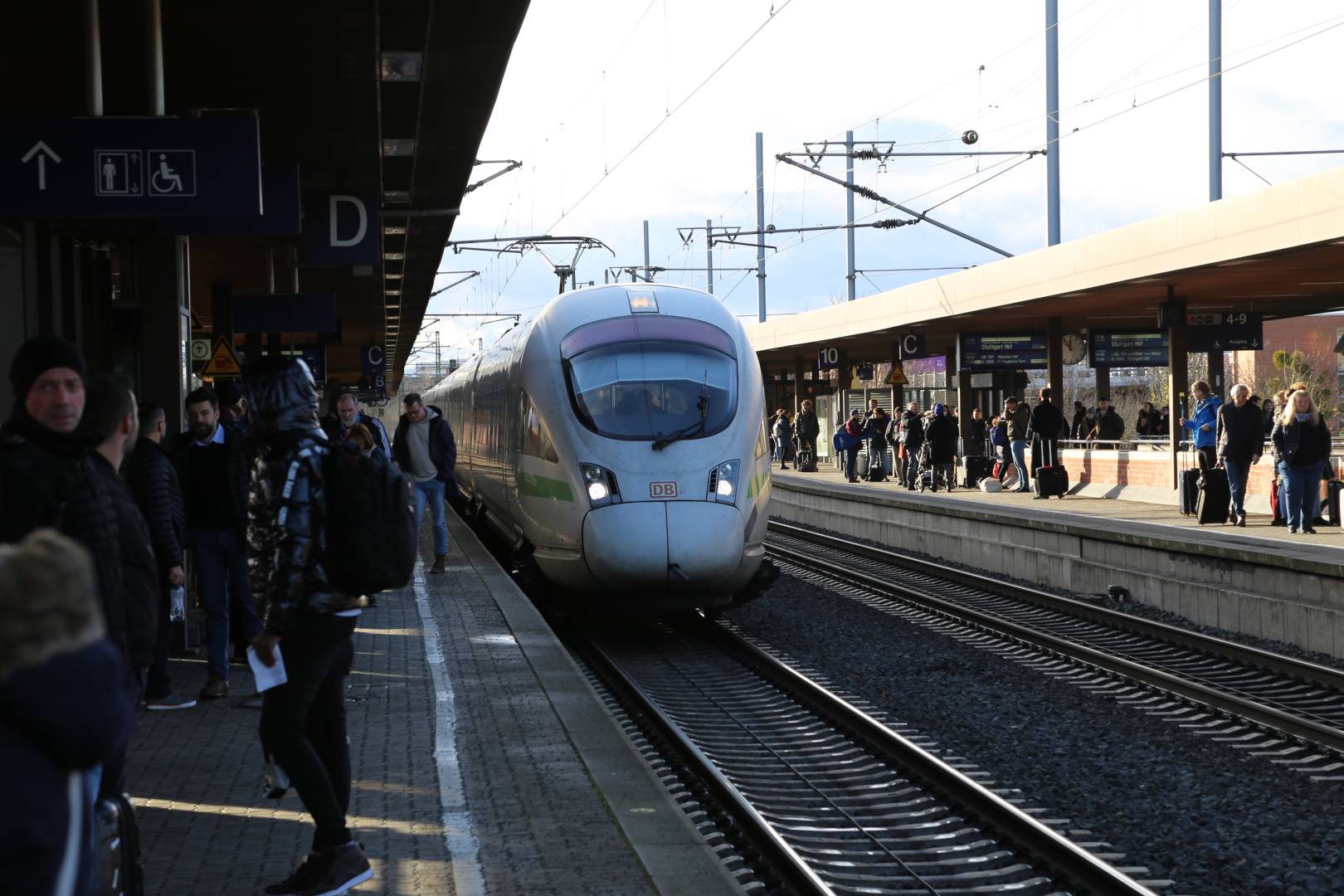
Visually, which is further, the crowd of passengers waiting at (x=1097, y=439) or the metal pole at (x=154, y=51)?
the crowd of passengers waiting at (x=1097, y=439)

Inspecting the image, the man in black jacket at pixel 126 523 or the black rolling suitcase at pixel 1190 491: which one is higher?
the man in black jacket at pixel 126 523

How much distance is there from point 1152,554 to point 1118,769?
646 cm

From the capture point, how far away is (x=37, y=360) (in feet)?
13.3

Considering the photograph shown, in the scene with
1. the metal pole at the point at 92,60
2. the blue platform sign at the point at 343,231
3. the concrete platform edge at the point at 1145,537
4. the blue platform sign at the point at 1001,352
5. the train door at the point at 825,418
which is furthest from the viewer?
the train door at the point at 825,418

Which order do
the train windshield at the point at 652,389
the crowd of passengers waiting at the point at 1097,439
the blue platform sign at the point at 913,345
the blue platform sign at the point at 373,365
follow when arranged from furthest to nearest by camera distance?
1. the blue platform sign at the point at 373,365
2. the blue platform sign at the point at 913,345
3. the crowd of passengers waiting at the point at 1097,439
4. the train windshield at the point at 652,389

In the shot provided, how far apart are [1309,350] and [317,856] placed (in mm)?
91846

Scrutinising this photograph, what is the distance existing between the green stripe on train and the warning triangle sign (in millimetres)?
6618

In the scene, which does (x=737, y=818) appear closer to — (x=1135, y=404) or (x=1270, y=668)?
(x=1270, y=668)

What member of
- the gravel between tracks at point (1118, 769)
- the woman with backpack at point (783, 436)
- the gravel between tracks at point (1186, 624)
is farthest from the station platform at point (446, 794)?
the woman with backpack at point (783, 436)

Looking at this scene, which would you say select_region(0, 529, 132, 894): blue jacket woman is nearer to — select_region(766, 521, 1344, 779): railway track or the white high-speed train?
select_region(766, 521, 1344, 779): railway track

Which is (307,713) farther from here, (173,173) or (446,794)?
(173,173)

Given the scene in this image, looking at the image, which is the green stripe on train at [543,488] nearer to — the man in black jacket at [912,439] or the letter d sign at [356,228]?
the letter d sign at [356,228]

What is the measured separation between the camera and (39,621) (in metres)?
2.20

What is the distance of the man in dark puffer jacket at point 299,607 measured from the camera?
455 centimetres
